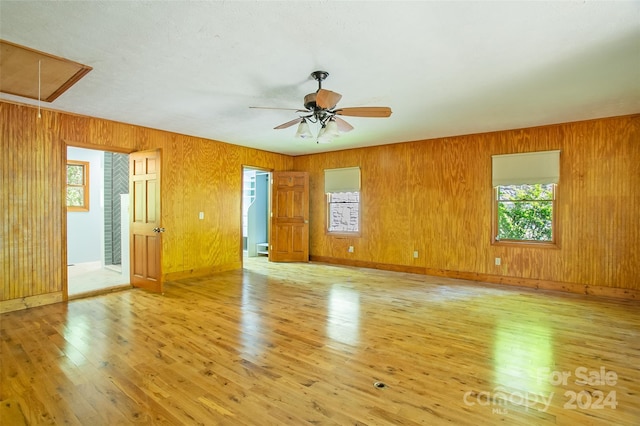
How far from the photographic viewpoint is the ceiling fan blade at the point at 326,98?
2836 mm

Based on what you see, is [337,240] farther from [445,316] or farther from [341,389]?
[341,389]

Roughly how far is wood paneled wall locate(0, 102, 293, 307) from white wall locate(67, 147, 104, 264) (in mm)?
2705

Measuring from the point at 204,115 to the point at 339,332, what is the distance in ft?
11.1

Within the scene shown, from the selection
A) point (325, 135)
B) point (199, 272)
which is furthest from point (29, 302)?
point (325, 135)

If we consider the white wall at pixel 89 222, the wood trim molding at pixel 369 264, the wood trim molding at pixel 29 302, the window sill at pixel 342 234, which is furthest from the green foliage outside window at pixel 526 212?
the white wall at pixel 89 222

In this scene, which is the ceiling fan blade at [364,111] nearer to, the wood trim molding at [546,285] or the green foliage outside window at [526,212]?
the green foliage outside window at [526,212]

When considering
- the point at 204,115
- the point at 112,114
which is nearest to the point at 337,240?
the point at 204,115

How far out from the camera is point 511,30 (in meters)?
2.34

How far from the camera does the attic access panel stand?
265cm

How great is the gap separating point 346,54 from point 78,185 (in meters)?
7.39

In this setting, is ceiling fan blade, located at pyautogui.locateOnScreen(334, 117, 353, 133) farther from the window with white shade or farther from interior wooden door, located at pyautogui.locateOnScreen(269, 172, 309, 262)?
interior wooden door, located at pyautogui.locateOnScreen(269, 172, 309, 262)

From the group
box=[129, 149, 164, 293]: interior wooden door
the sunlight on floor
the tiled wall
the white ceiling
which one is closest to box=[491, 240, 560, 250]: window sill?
the white ceiling

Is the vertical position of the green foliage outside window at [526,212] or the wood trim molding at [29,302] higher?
the green foliage outside window at [526,212]

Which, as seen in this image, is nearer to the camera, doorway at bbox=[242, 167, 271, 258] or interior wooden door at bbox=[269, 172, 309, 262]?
interior wooden door at bbox=[269, 172, 309, 262]
